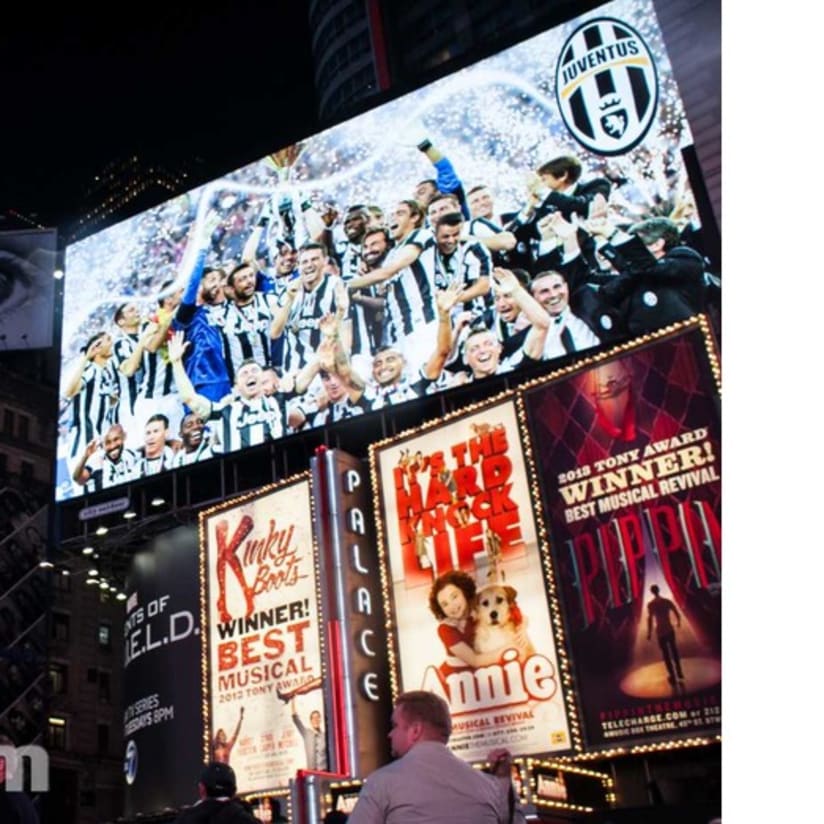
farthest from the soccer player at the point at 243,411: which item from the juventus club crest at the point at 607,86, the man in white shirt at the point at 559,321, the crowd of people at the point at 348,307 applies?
the juventus club crest at the point at 607,86

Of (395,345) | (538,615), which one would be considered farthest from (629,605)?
(395,345)

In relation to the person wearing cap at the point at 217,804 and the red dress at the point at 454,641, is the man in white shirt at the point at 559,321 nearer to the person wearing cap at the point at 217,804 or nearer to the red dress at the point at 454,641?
the red dress at the point at 454,641

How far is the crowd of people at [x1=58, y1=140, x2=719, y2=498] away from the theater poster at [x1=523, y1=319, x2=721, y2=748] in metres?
2.23

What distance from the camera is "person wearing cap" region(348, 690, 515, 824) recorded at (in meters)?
3.91

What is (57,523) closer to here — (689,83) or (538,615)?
(538,615)

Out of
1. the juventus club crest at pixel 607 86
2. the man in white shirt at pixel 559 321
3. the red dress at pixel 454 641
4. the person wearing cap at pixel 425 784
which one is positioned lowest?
the person wearing cap at pixel 425 784

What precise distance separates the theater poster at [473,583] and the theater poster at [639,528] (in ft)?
2.18

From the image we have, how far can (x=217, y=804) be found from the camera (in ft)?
19.6

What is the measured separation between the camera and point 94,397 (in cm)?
3141

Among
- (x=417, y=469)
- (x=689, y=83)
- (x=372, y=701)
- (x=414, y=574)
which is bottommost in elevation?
(x=372, y=701)

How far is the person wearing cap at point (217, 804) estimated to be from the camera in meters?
5.90

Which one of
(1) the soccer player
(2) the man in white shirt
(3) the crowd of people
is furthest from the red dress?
(1) the soccer player
